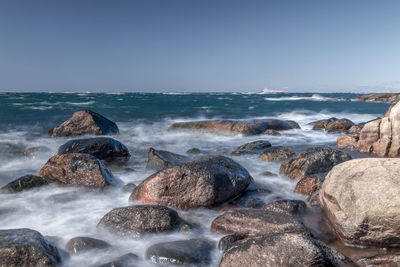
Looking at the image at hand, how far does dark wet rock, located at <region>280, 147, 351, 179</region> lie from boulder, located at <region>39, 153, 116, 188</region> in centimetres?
442

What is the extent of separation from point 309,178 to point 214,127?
33.4 ft

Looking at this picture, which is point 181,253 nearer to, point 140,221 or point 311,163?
point 140,221

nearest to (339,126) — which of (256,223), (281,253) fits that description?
(256,223)

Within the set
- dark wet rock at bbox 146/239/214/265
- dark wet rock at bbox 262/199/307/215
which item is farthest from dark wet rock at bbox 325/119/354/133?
dark wet rock at bbox 146/239/214/265

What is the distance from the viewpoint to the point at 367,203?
12.1 feet

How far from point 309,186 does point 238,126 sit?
9499mm

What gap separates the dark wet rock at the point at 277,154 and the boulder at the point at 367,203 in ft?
14.6

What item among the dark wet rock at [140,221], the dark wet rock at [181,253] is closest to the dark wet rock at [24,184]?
the dark wet rock at [140,221]

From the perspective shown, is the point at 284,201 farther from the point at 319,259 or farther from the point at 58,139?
the point at 58,139

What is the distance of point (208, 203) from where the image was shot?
521 centimetres

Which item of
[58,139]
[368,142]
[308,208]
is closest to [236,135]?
[368,142]

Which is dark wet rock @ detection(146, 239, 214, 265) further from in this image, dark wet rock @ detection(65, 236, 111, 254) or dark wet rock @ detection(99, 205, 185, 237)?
dark wet rock @ detection(65, 236, 111, 254)

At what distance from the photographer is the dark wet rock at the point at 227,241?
383cm

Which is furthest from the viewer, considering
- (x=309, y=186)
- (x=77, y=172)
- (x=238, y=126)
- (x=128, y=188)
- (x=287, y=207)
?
(x=238, y=126)
